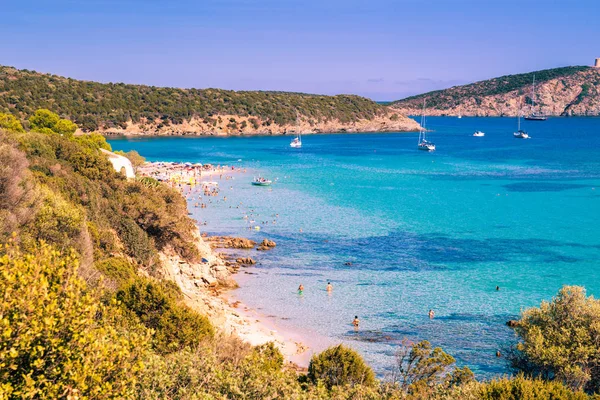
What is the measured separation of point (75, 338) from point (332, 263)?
25.8 metres

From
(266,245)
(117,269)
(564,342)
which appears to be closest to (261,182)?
(266,245)

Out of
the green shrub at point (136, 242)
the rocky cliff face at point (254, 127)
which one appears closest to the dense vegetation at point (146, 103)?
the rocky cliff face at point (254, 127)

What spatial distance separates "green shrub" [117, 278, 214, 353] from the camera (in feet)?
51.5

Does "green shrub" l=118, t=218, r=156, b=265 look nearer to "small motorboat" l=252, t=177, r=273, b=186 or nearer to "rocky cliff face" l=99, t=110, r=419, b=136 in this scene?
"small motorboat" l=252, t=177, r=273, b=186

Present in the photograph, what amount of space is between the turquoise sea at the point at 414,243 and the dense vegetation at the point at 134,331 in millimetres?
3593

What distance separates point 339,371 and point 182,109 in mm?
123981

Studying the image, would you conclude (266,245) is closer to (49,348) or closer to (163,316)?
(163,316)

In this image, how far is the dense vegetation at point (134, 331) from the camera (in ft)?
27.7

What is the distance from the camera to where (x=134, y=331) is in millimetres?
13852

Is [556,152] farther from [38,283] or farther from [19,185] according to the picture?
[38,283]

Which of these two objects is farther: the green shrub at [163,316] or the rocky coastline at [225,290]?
the rocky coastline at [225,290]

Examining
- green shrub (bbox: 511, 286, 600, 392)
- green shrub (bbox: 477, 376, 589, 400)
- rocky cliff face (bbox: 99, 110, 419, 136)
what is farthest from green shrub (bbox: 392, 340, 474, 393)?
rocky cliff face (bbox: 99, 110, 419, 136)

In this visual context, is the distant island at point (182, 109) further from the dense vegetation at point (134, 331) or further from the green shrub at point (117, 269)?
the green shrub at point (117, 269)

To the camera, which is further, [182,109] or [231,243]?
[182,109]
